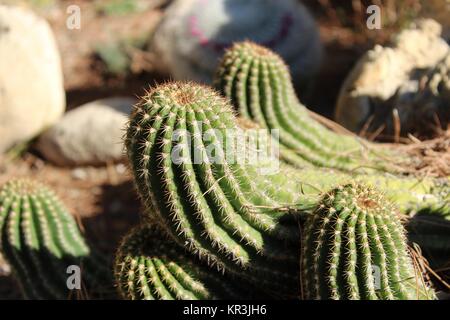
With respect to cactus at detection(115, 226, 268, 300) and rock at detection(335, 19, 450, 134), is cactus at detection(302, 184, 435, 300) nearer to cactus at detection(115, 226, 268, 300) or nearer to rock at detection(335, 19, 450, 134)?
cactus at detection(115, 226, 268, 300)

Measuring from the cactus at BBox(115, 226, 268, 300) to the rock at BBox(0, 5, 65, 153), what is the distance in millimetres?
2570

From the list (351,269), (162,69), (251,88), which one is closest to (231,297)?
(351,269)

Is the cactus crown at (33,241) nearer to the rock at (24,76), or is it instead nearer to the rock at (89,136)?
the rock at (89,136)

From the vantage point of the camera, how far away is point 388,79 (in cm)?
441

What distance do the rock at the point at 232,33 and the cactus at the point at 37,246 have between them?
2136mm

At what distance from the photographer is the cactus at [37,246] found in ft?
11.1

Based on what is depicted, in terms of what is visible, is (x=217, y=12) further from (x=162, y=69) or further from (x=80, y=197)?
(x=80, y=197)

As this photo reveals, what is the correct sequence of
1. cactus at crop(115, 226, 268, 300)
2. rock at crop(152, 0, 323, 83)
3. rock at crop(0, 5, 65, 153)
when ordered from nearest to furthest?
cactus at crop(115, 226, 268, 300), rock at crop(0, 5, 65, 153), rock at crop(152, 0, 323, 83)

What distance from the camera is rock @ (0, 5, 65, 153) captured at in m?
5.10

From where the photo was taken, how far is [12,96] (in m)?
5.12

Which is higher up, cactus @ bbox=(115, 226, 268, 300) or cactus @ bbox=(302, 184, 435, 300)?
cactus @ bbox=(302, 184, 435, 300)

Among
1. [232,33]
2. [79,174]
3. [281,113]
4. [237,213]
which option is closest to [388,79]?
[281,113]

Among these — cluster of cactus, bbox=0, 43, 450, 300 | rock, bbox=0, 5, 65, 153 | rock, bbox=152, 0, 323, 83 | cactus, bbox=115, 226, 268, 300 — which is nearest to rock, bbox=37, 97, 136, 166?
rock, bbox=0, 5, 65, 153

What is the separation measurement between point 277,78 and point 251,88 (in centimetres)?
15
